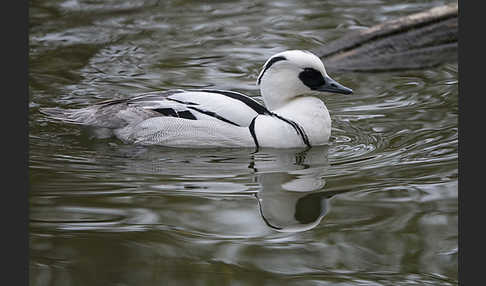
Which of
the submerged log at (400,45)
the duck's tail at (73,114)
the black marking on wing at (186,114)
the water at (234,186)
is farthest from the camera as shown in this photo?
the submerged log at (400,45)

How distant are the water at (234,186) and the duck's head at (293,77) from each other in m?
0.55

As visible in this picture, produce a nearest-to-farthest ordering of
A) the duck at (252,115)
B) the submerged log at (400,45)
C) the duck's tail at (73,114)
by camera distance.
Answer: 1. the duck at (252,115)
2. the duck's tail at (73,114)
3. the submerged log at (400,45)

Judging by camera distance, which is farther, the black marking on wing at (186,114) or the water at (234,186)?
the black marking on wing at (186,114)

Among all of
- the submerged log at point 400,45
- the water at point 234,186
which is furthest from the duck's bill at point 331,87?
the submerged log at point 400,45

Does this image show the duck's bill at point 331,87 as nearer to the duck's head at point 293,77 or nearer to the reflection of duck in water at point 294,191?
the duck's head at point 293,77

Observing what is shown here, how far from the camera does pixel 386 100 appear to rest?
910 centimetres

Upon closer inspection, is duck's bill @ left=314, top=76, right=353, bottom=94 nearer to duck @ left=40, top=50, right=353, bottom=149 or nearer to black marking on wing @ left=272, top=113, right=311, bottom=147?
duck @ left=40, top=50, right=353, bottom=149

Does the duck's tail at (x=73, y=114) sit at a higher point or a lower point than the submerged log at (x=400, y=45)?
lower

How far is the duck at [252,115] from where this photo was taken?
771 cm

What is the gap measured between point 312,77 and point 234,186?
155 centimetres

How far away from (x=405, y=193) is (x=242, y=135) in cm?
177

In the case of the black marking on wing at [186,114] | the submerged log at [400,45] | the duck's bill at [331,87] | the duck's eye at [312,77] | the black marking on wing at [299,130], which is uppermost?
the submerged log at [400,45]

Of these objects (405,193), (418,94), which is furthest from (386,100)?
(405,193)

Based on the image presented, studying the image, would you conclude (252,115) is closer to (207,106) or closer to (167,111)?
(207,106)
